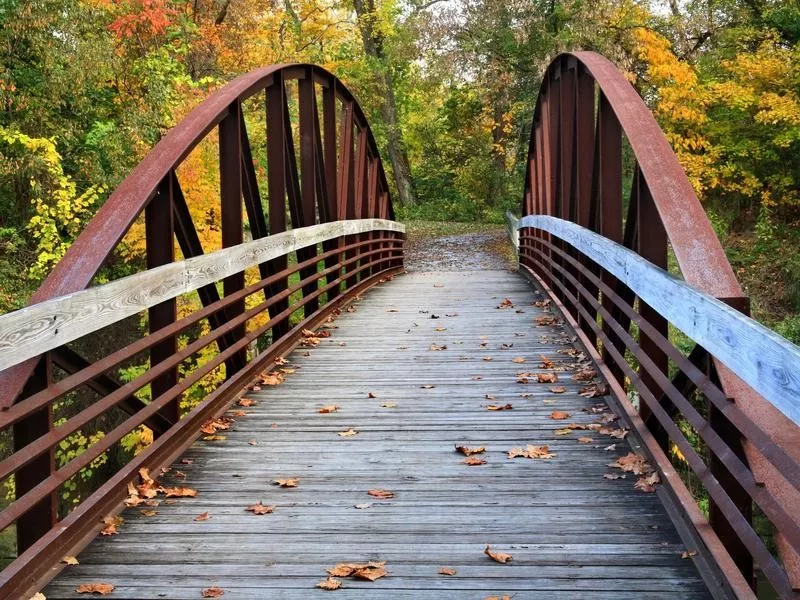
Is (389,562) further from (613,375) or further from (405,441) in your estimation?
(613,375)

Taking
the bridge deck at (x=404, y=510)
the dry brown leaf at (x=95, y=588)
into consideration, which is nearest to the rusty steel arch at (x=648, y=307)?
the bridge deck at (x=404, y=510)

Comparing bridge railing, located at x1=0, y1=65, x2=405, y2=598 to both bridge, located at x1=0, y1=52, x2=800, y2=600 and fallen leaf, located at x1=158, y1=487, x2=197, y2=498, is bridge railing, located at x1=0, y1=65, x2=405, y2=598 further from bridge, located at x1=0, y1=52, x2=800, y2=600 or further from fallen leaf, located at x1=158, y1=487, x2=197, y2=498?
fallen leaf, located at x1=158, y1=487, x2=197, y2=498

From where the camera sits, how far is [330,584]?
10.5 ft

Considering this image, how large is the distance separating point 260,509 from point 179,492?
53 centimetres

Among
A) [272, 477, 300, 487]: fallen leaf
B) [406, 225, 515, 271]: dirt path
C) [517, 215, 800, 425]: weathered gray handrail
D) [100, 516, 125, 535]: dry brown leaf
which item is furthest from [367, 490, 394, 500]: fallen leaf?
[406, 225, 515, 271]: dirt path

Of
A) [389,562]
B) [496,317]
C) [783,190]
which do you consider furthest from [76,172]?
[783,190]

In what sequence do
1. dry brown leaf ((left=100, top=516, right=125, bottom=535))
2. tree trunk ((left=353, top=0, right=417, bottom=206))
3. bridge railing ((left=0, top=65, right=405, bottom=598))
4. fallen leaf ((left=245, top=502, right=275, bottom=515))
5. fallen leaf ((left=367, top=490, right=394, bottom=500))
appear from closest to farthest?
bridge railing ((left=0, top=65, right=405, bottom=598)) < dry brown leaf ((left=100, top=516, right=125, bottom=535)) < fallen leaf ((left=245, top=502, right=275, bottom=515)) < fallen leaf ((left=367, top=490, right=394, bottom=500)) < tree trunk ((left=353, top=0, right=417, bottom=206))

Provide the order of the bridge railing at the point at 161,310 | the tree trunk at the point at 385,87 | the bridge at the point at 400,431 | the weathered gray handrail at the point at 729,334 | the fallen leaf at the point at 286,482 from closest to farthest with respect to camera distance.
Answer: the weathered gray handrail at the point at 729,334, the bridge at the point at 400,431, the bridge railing at the point at 161,310, the fallen leaf at the point at 286,482, the tree trunk at the point at 385,87

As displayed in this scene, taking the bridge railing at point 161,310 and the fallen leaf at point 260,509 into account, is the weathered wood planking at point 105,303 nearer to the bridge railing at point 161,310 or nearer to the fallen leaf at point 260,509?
the bridge railing at point 161,310

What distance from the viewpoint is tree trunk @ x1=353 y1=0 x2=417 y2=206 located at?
103 ft

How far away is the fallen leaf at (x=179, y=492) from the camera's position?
4.28 metres

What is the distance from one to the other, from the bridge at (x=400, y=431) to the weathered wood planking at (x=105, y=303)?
0.6 inches

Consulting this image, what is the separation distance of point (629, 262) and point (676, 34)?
19718 millimetres

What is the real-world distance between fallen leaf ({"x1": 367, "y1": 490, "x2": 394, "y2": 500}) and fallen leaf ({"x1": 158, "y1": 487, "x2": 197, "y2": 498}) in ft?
3.02
